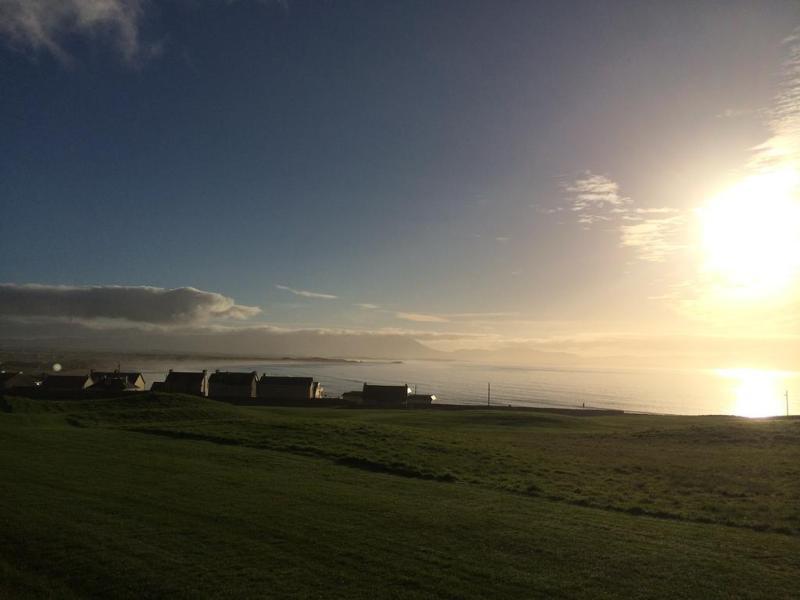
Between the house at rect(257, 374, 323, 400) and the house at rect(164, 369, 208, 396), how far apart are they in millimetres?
10085

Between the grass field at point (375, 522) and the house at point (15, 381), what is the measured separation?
7816cm

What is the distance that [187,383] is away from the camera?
3802 inches

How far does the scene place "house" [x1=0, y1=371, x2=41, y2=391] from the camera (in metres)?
91.8

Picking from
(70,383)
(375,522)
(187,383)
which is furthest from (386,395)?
(375,522)

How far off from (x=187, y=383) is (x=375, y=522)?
300 feet

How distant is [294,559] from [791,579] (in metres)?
9.96

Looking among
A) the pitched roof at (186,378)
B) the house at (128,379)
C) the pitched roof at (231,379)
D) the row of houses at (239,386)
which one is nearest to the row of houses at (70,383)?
the house at (128,379)

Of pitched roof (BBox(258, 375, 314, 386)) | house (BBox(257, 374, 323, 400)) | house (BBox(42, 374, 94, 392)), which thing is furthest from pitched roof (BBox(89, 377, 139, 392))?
pitched roof (BBox(258, 375, 314, 386))

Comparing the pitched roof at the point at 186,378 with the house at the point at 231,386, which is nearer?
the house at the point at 231,386

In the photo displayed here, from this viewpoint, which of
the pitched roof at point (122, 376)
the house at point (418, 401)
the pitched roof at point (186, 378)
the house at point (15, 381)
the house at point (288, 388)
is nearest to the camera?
the house at point (418, 401)

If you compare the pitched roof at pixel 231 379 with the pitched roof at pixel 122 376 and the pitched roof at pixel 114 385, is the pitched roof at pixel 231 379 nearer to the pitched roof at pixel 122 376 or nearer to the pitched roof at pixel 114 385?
the pitched roof at pixel 114 385

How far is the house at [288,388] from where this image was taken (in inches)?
3706

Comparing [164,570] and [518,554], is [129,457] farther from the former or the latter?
[518,554]

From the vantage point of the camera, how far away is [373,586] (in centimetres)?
984
